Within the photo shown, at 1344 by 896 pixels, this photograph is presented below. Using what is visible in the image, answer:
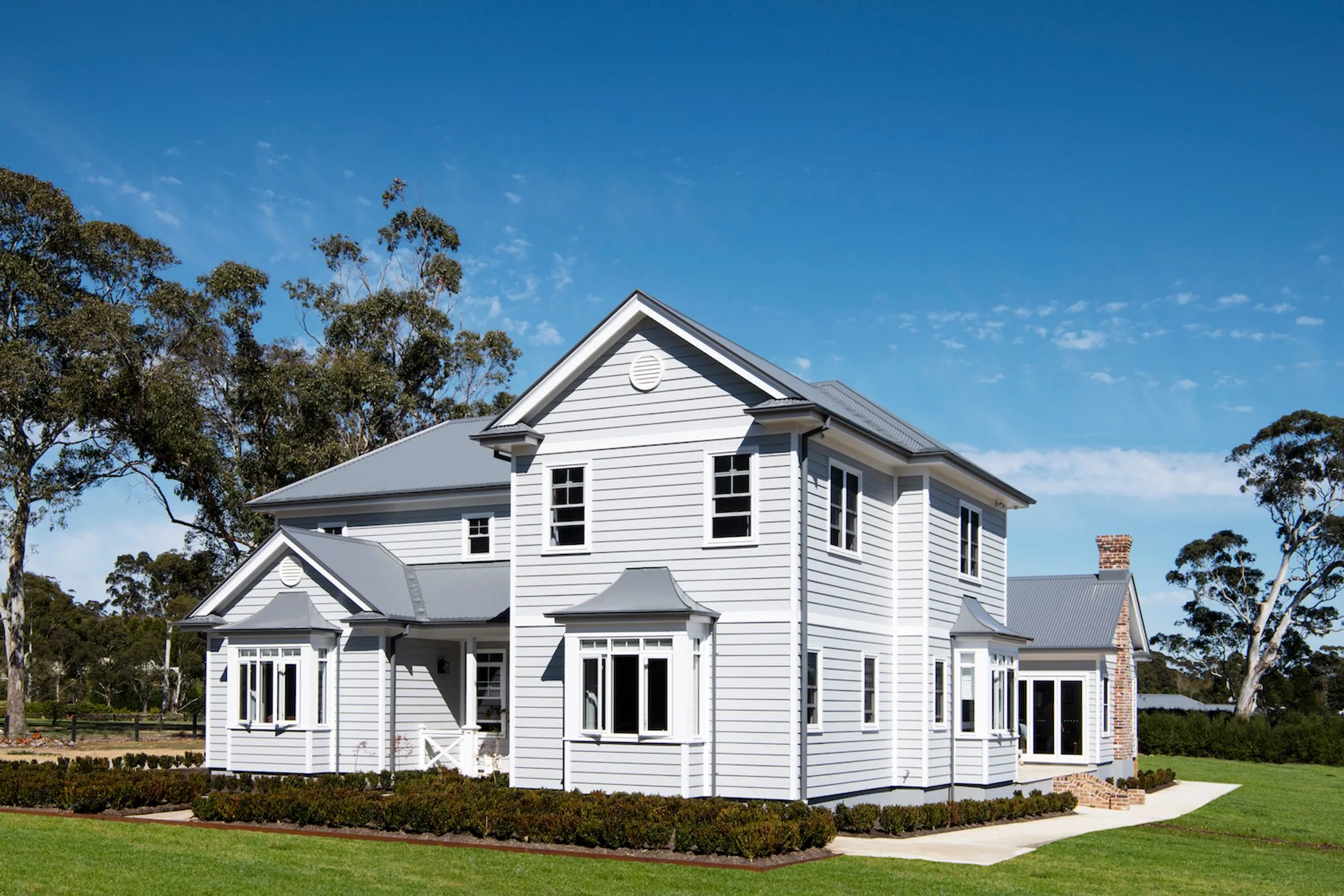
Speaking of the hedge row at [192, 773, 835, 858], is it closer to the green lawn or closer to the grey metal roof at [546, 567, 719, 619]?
the green lawn

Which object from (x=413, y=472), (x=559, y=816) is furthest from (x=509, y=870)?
(x=413, y=472)

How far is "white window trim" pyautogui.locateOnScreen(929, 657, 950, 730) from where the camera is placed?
25172mm

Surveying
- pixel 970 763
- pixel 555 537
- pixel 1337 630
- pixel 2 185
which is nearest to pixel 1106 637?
pixel 970 763

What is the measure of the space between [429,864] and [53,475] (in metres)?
36.0

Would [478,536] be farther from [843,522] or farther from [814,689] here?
[814,689]

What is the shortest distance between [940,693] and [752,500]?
23.0ft

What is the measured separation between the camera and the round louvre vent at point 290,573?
27.9 meters

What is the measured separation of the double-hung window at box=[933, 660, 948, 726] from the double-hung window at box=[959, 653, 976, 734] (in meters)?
0.44

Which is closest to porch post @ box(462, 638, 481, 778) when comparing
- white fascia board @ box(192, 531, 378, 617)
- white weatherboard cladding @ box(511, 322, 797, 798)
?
white fascia board @ box(192, 531, 378, 617)

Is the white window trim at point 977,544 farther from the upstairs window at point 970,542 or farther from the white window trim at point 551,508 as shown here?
the white window trim at point 551,508

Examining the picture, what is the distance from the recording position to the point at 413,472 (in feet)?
104

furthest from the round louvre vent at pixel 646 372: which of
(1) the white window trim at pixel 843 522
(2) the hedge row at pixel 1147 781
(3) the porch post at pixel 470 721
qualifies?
(2) the hedge row at pixel 1147 781

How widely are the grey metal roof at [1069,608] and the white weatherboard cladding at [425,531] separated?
1467 cm

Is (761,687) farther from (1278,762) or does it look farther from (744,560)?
(1278,762)
